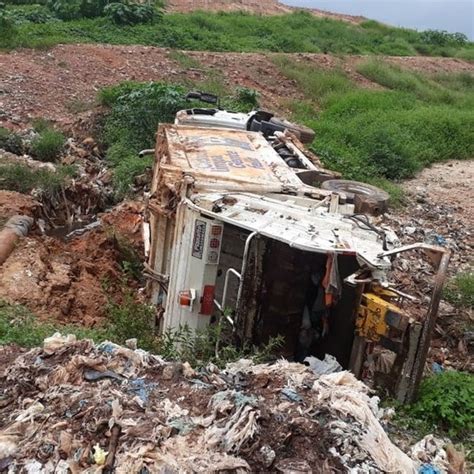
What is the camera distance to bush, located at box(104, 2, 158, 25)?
708 inches

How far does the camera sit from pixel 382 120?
13.6 m

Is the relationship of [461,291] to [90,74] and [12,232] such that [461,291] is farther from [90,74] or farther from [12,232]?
[90,74]

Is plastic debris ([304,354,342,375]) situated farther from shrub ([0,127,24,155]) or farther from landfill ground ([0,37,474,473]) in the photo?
shrub ([0,127,24,155])

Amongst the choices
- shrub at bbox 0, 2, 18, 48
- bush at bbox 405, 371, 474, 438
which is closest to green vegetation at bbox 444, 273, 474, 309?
bush at bbox 405, 371, 474, 438

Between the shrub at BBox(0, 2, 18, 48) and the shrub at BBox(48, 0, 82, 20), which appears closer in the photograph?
the shrub at BBox(0, 2, 18, 48)

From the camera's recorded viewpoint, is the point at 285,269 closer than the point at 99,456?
No

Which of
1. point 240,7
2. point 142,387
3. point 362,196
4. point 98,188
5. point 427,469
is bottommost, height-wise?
point 98,188

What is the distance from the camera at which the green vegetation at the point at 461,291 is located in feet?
22.8

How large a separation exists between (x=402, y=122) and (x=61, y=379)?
11459 mm

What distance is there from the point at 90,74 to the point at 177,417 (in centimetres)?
1163

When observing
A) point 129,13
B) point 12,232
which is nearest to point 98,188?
point 12,232

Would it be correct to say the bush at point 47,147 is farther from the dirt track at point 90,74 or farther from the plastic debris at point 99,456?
the plastic debris at point 99,456

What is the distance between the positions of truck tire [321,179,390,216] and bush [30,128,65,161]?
568 centimetres

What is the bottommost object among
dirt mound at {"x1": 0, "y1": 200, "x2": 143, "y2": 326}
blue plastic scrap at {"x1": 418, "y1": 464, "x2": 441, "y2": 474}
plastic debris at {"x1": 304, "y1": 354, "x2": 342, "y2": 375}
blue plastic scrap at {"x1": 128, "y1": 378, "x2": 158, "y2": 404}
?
dirt mound at {"x1": 0, "y1": 200, "x2": 143, "y2": 326}
